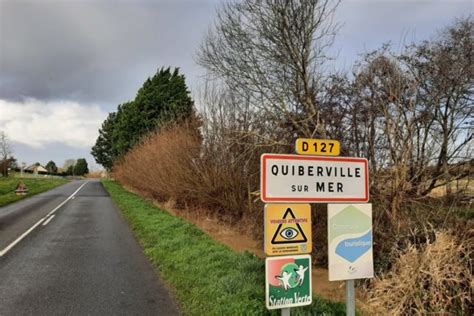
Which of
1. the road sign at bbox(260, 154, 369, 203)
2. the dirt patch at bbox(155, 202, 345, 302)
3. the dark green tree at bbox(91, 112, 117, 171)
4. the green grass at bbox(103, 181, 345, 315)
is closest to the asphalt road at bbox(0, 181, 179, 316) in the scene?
the green grass at bbox(103, 181, 345, 315)

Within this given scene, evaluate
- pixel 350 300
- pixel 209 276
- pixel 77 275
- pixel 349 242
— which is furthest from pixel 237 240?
pixel 349 242

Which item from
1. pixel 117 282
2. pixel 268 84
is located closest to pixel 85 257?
pixel 117 282

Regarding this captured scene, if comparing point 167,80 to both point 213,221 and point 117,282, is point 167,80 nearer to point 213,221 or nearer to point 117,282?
point 213,221

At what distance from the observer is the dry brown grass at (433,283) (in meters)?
5.05

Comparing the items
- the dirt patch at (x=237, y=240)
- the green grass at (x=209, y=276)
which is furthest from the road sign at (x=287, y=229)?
the dirt patch at (x=237, y=240)

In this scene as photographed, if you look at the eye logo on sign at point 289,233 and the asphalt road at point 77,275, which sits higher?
the eye logo on sign at point 289,233

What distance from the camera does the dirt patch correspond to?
646cm

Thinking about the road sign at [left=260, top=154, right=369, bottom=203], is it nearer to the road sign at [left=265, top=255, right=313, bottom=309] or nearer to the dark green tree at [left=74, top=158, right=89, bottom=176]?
the road sign at [left=265, top=255, right=313, bottom=309]

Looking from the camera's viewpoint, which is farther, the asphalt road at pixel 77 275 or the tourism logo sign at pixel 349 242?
the asphalt road at pixel 77 275

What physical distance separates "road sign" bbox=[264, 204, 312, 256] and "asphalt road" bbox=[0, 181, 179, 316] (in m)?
2.41

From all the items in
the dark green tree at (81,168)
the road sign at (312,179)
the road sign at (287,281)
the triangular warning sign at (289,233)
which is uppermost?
the dark green tree at (81,168)

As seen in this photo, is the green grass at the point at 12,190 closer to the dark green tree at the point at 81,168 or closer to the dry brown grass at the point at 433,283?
the dry brown grass at the point at 433,283

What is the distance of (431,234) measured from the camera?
6.16m

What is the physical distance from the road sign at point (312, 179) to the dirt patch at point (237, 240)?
9.20 feet
